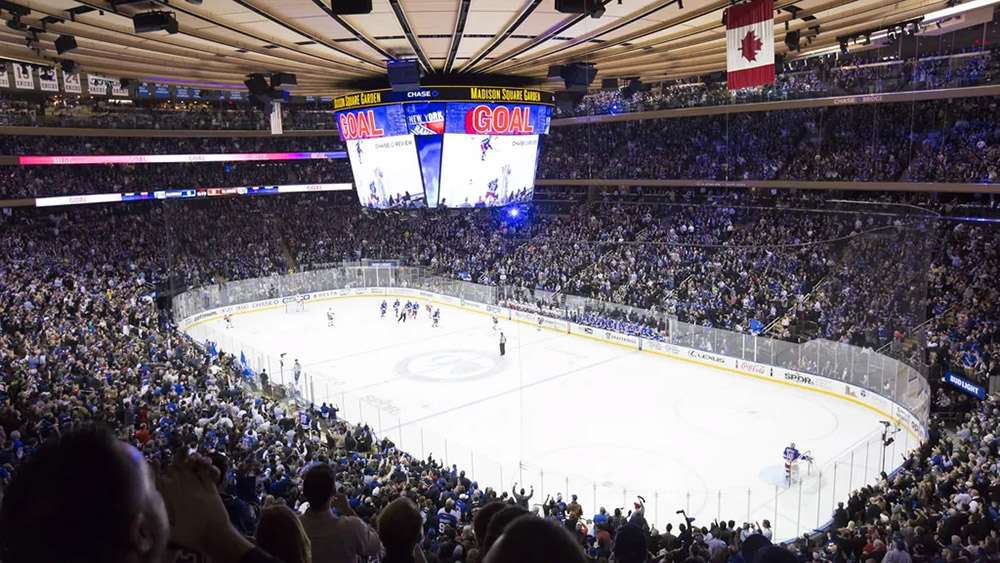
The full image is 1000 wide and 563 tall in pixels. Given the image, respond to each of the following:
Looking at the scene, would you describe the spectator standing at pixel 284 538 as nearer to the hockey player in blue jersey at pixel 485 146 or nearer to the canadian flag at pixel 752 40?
the canadian flag at pixel 752 40

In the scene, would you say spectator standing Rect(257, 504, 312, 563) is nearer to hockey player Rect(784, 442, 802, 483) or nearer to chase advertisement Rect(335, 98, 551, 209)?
chase advertisement Rect(335, 98, 551, 209)

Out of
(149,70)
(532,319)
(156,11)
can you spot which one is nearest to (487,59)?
(156,11)

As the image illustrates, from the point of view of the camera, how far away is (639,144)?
37656 mm

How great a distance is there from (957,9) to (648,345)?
1672 cm

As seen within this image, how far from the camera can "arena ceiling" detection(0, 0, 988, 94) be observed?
9.23 m

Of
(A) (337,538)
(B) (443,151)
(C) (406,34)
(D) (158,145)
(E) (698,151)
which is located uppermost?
(D) (158,145)

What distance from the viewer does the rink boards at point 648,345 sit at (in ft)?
Answer: 60.7

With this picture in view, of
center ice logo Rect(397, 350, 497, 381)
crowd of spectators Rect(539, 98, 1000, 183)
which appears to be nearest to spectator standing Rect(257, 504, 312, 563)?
center ice logo Rect(397, 350, 497, 381)

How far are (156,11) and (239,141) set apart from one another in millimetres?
37095

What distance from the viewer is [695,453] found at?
17.1m

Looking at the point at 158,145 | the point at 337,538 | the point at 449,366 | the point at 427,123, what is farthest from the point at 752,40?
the point at 158,145

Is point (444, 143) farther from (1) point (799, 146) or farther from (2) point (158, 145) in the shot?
(2) point (158, 145)

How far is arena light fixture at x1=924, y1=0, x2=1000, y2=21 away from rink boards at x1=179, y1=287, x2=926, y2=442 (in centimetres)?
913

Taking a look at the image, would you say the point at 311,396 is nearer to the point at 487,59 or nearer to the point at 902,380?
the point at 487,59
